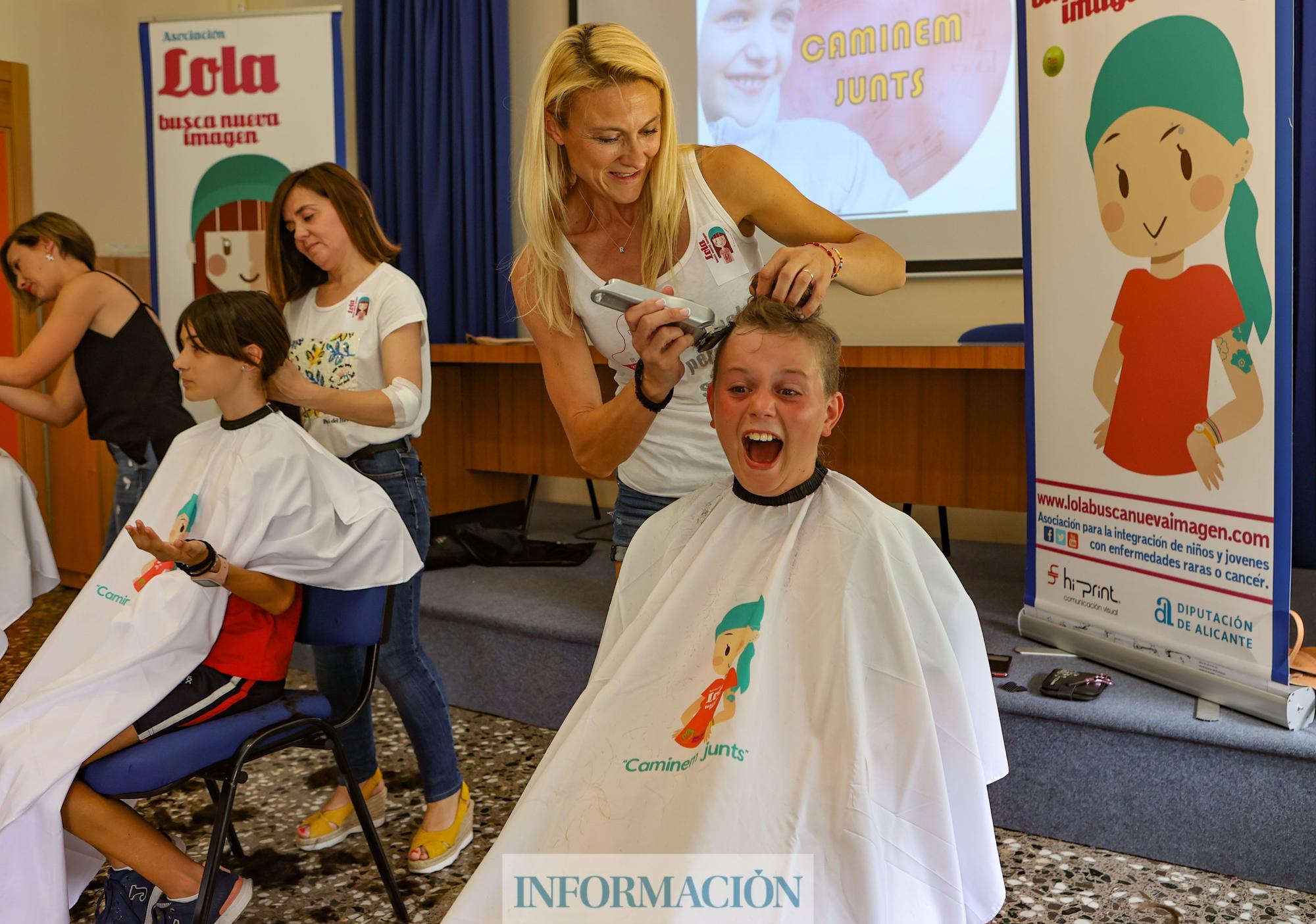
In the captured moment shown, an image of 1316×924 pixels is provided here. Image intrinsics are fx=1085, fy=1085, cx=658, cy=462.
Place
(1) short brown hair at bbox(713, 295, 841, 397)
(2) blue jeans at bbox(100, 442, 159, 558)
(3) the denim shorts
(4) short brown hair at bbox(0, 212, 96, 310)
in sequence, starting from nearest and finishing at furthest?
(1) short brown hair at bbox(713, 295, 841, 397) < (3) the denim shorts < (2) blue jeans at bbox(100, 442, 159, 558) < (4) short brown hair at bbox(0, 212, 96, 310)

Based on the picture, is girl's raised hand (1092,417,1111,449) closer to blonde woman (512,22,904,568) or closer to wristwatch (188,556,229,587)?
blonde woman (512,22,904,568)

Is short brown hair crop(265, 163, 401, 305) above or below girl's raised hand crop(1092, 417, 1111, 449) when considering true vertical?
above

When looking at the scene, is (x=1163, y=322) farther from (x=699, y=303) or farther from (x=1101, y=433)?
(x=699, y=303)

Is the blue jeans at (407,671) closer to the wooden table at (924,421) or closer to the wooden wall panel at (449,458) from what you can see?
the wooden table at (924,421)

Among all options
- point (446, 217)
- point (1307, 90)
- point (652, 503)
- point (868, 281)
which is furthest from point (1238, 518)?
point (446, 217)

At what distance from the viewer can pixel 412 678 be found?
2.20 m

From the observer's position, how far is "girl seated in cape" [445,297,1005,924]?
1.17 metres

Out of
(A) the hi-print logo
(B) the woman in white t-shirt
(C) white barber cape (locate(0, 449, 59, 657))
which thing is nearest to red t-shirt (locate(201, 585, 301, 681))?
(B) the woman in white t-shirt

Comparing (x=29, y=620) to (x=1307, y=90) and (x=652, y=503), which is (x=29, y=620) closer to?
(x=652, y=503)

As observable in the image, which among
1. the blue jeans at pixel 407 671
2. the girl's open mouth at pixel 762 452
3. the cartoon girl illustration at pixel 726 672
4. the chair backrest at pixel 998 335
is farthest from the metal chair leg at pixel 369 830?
the chair backrest at pixel 998 335

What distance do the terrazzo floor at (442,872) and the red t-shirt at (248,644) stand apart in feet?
1.64

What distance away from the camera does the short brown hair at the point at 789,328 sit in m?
1.41

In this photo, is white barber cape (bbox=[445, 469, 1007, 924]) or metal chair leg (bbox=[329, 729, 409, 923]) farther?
metal chair leg (bbox=[329, 729, 409, 923])

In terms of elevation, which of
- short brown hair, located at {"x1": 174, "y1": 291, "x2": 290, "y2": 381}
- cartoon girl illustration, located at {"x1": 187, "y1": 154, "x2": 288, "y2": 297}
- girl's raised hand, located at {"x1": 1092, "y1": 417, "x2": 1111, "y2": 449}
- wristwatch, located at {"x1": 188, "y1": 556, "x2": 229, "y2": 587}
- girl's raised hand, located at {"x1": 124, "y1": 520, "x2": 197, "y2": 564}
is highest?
cartoon girl illustration, located at {"x1": 187, "y1": 154, "x2": 288, "y2": 297}
